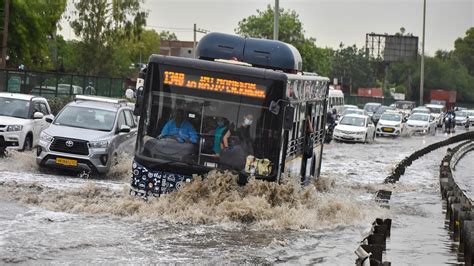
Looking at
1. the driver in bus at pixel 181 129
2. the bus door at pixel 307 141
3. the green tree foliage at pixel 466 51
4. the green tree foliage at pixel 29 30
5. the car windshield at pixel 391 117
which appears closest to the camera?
the driver in bus at pixel 181 129

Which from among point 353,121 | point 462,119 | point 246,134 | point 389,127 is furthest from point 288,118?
point 462,119

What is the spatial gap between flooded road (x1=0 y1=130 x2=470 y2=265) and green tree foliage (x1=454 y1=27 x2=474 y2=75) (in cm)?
15661

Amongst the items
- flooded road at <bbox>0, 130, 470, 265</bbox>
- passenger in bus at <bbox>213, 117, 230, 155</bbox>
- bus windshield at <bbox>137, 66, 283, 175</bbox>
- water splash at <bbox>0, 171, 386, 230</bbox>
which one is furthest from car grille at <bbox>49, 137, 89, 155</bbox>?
passenger in bus at <bbox>213, 117, 230, 155</bbox>

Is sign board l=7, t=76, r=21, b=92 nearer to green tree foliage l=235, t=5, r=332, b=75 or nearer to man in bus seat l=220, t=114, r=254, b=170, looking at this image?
man in bus seat l=220, t=114, r=254, b=170

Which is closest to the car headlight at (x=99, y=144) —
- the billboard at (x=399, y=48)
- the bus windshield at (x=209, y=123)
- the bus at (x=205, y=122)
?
the bus at (x=205, y=122)

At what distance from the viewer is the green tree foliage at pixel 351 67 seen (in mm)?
152750

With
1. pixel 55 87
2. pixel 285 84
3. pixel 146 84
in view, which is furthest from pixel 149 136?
pixel 55 87

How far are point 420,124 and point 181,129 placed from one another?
174ft

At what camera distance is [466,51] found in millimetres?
176500

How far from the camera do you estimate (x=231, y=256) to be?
44.0 ft

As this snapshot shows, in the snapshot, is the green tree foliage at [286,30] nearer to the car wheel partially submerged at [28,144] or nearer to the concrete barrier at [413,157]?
Answer: the concrete barrier at [413,157]

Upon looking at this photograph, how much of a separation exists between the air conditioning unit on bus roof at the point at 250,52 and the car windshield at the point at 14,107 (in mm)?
10564

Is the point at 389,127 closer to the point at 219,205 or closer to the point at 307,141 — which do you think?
the point at 307,141

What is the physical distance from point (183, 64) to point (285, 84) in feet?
5.54
